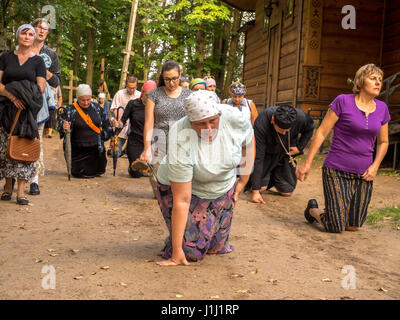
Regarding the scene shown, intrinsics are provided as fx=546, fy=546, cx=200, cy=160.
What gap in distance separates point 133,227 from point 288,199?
3482 mm

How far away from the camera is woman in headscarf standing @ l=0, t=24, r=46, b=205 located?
6891 mm

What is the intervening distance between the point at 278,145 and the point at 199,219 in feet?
14.2

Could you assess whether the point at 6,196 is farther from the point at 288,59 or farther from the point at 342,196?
the point at 288,59

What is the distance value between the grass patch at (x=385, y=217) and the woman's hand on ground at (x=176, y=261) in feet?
10.9

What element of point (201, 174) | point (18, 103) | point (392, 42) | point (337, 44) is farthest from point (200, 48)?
point (201, 174)

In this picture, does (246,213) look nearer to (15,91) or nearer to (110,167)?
(15,91)

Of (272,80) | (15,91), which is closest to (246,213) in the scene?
(15,91)

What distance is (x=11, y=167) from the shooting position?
7047 mm

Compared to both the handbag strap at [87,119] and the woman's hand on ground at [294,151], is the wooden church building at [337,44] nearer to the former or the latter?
the woman's hand on ground at [294,151]

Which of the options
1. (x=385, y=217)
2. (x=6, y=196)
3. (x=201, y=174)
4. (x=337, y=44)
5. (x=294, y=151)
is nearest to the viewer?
(x=201, y=174)

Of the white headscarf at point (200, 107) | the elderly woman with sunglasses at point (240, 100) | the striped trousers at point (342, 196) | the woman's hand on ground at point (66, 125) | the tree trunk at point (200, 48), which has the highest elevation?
the tree trunk at point (200, 48)

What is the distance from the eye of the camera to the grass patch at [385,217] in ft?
22.8

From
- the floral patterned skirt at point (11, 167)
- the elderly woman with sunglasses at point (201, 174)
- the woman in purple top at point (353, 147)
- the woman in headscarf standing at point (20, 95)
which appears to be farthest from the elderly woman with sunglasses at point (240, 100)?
the elderly woman with sunglasses at point (201, 174)

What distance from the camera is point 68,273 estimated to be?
4219mm
